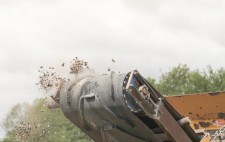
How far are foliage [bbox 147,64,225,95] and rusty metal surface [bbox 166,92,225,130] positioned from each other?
67.6ft

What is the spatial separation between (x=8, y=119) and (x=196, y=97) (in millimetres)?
46248

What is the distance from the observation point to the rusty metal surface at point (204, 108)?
6641 mm

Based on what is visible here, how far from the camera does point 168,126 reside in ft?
15.9

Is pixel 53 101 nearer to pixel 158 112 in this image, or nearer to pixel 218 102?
pixel 158 112

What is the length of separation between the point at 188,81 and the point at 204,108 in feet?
76.5

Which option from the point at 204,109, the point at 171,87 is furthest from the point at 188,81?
the point at 204,109

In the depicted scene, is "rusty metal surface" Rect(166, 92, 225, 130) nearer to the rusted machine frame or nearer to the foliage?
the rusted machine frame

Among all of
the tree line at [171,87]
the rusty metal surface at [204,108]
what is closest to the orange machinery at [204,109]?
the rusty metal surface at [204,108]

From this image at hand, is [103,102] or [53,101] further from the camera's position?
[53,101]

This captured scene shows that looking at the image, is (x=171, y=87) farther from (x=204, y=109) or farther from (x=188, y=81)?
(x=204, y=109)

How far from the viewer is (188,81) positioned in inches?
1179

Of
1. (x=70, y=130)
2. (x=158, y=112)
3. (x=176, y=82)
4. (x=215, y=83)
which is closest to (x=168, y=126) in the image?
(x=158, y=112)

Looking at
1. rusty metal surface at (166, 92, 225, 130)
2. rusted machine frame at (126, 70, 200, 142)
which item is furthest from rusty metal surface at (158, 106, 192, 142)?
rusty metal surface at (166, 92, 225, 130)

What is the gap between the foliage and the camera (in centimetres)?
2781
